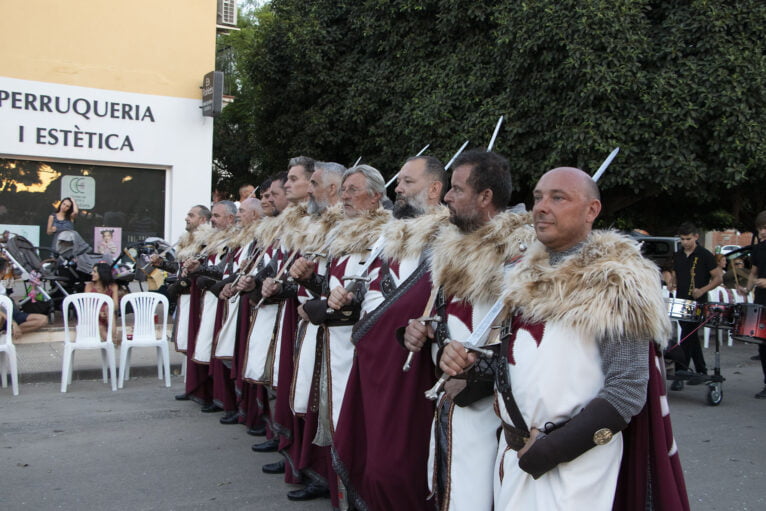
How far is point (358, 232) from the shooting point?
427 centimetres

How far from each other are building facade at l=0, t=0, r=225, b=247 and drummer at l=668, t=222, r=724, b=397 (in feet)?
27.7

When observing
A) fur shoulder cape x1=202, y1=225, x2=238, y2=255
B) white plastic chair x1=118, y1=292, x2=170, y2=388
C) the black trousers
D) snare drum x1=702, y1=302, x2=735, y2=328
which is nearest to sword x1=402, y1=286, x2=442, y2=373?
fur shoulder cape x1=202, y1=225, x2=238, y2=255

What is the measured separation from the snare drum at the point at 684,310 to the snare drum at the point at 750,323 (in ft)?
1.26

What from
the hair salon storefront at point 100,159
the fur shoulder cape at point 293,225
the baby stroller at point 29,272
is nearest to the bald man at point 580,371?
the fur shoulder cape at point 293,225

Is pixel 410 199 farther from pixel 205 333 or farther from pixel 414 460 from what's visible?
pixel 205 333

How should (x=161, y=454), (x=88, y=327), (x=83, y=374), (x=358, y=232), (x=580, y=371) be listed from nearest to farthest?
(x=580, y=371) < (x=358, y=232) < (x=161, y=454) < (x=88, y=327) < (x=83, y=374)

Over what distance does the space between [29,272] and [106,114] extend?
3.49m

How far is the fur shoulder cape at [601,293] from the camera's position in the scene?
2.28 meters

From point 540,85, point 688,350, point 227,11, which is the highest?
point 227,11

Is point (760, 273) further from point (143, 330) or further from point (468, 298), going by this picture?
point (143, 330)

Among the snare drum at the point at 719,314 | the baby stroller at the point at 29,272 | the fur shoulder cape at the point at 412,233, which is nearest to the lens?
the fur shoulder cape at the point at 412,233

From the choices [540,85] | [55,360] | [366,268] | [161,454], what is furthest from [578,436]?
[540,85]

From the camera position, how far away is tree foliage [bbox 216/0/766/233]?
35.0ft

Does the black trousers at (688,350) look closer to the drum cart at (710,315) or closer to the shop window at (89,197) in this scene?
the drum cart at (710,315)
